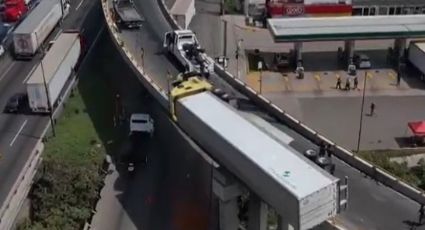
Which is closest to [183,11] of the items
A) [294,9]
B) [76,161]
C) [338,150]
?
[294,9]

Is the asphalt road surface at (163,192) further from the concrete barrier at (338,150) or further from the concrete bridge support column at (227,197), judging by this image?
the concrete barrier at (338,150)

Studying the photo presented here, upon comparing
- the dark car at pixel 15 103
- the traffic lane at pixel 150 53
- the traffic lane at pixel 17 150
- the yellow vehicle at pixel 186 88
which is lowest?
the traffic lane at pixel 17 150

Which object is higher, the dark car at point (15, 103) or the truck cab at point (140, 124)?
the dark car at point (15, 103)

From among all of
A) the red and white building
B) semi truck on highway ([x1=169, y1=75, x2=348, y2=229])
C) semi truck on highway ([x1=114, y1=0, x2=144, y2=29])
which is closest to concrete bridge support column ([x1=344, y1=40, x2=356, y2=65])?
the red and white building

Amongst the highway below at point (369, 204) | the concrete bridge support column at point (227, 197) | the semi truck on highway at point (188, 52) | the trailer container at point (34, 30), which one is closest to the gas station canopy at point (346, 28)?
the semi truck on highway at point (188, 52)

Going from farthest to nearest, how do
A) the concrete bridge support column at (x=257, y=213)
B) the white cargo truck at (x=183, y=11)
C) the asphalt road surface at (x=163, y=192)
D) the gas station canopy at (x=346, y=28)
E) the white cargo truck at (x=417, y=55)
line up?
the white cargo truck at (x=183, y=11)
the gas station canopy at (x=346, y=28)
the white cargo truck at (x=417, y=55)
the asphalt road surface at (x=163, y=192)
the concrete bridge support column at (x=257, y=213)

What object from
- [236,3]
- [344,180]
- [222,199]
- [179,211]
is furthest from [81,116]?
[236,3]

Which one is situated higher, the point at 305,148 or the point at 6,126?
the point at 305,148

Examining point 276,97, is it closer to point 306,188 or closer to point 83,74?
point 83,74
